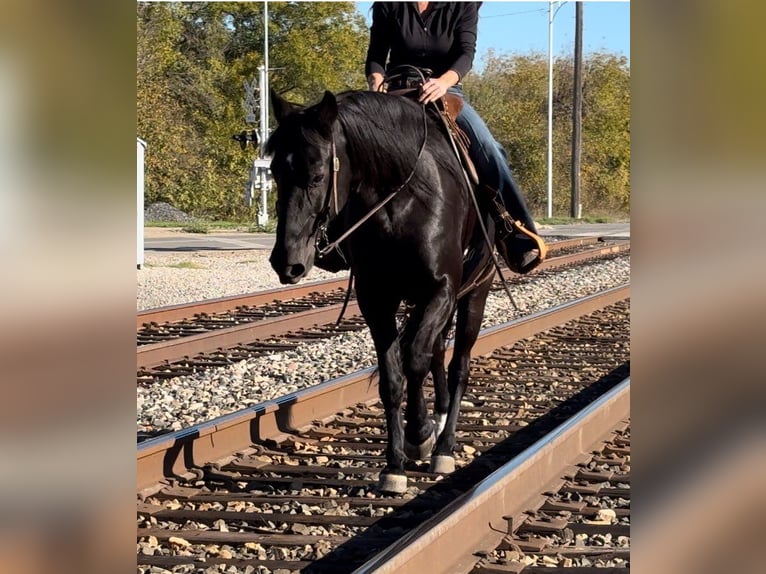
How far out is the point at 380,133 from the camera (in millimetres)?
5457

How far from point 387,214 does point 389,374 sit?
85 cm

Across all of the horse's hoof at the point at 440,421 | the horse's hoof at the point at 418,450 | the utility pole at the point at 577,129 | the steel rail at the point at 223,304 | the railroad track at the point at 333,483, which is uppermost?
the utility pole at the point at 577,129

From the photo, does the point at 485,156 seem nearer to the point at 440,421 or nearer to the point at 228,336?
the point at 440,421

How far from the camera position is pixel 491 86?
54688 mm

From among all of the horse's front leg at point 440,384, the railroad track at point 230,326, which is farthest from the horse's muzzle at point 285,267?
the railroad track at point 230,326

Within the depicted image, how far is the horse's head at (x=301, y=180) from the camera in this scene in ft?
16.1

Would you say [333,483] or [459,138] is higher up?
[459,138]

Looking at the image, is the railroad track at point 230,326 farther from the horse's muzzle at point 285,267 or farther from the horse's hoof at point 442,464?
the horse's muzzle at point 285,267

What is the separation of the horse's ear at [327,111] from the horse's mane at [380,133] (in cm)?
22

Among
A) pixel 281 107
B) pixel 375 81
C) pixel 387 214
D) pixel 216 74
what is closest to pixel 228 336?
pixel 375 81

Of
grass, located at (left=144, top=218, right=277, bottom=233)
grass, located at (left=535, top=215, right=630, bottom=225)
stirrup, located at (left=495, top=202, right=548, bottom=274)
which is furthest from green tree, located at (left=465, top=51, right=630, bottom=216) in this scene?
stirrup, located at (left=495, top=202, right=548, bottom=274)
